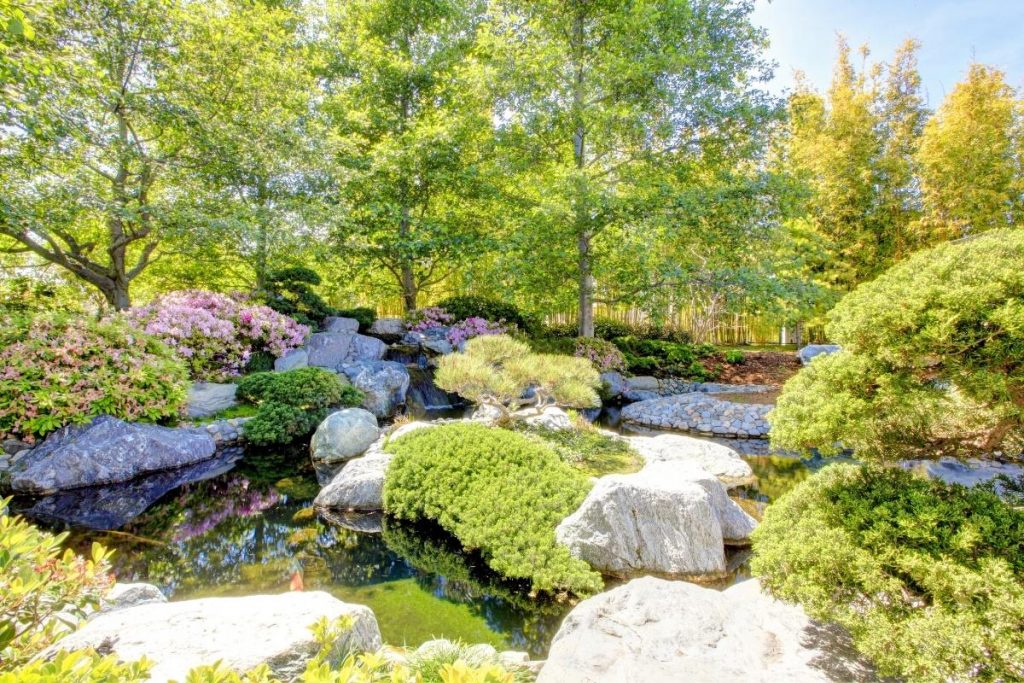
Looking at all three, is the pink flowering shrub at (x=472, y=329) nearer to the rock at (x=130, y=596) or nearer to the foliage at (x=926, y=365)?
the rock at (x=130, y=596)

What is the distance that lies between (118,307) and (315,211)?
14.7 ft

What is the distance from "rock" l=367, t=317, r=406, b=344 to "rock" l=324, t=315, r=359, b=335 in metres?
0.50

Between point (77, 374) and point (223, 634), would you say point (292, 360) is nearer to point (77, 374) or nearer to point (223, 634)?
point (77, 374)

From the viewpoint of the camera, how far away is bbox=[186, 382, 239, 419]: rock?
816cm

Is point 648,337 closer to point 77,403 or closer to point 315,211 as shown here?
point 315,211

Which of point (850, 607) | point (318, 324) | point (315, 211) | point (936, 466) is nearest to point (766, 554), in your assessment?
point (850, 607)

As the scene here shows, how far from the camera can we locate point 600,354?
40.1 ft

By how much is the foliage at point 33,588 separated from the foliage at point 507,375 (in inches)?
184

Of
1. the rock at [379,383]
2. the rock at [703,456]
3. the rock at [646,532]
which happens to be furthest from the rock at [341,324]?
the rock at [646,532]

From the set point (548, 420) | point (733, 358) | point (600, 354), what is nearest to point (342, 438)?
point (548, 420)

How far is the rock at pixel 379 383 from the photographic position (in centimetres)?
976

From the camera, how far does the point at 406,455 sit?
18.1 ft

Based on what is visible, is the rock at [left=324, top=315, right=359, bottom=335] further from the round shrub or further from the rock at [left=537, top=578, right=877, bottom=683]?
the rock at [left=537, top=578, right=877, bottom=683]

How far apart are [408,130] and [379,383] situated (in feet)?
23.8
